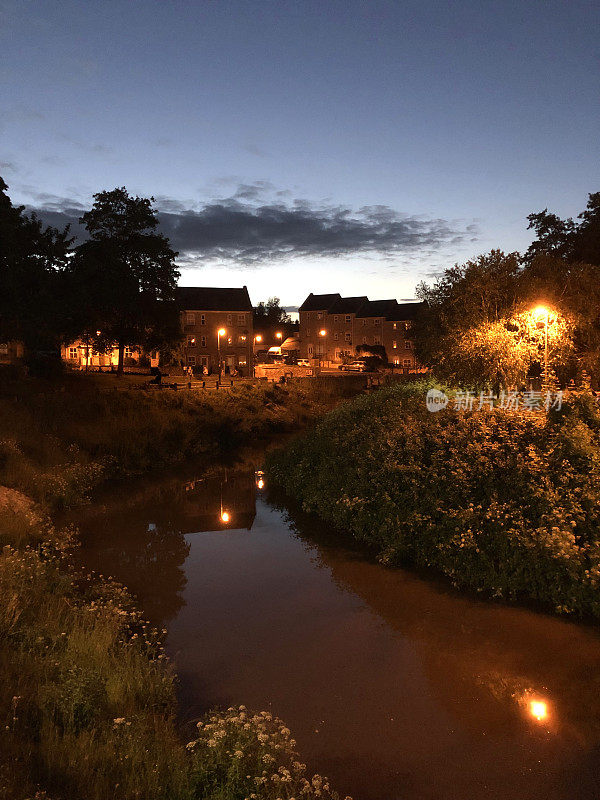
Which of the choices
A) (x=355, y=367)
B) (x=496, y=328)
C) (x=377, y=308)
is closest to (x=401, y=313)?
(x=377, y=308)

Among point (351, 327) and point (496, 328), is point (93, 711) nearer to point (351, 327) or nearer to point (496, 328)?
point (496, 328)

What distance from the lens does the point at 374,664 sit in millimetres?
9594

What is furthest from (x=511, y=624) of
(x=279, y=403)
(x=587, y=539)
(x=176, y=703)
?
(x=279, y=403)

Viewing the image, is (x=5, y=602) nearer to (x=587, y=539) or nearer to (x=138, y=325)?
(x=587, y=539)

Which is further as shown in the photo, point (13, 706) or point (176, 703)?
point (176, 703)

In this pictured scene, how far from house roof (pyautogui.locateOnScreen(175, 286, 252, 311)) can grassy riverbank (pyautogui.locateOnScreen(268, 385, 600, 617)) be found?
162 feet

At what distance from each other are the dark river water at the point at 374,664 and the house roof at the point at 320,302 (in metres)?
77.0

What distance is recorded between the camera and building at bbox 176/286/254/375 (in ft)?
212

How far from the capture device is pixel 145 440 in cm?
2652

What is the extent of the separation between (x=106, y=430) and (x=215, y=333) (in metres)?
40.3

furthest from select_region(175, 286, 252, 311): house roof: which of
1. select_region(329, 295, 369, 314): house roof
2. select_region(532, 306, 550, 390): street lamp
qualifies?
select_region(532, 306, 550, 390): street lamp

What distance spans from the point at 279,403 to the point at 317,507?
24821 millimetres

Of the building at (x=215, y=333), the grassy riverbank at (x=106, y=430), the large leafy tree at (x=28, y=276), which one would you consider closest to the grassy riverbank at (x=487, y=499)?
the grassy riverbank at (x=106, y=430)

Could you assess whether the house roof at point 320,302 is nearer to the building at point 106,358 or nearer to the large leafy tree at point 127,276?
the building at point 106,358
